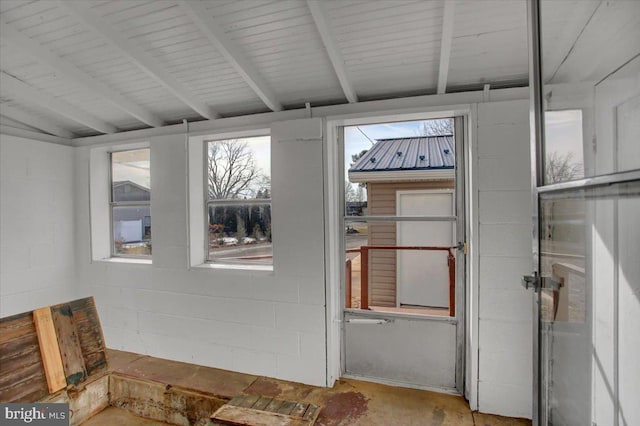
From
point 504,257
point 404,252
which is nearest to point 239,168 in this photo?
point 404,252

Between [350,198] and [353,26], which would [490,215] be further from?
[353,26]

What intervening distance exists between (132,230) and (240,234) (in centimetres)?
141

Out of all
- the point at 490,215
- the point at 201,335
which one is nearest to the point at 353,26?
the point at 490,215

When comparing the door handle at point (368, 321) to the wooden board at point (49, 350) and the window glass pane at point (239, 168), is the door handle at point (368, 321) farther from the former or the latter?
the wooden board at point (49, 350)

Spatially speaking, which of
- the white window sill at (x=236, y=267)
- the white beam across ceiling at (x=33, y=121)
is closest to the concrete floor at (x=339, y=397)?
the white window sill at (x=236, y=267)

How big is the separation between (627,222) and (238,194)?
272cm

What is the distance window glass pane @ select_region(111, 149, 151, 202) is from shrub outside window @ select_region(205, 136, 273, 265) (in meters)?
0.81

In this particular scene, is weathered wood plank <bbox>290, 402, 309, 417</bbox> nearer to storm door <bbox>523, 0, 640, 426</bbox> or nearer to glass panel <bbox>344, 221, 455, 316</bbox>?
glass panel <bbox>344, 221, 455, 316</bbox>

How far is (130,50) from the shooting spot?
2.01m

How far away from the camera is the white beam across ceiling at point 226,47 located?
1.70m

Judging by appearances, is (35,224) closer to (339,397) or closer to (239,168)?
(239,168)

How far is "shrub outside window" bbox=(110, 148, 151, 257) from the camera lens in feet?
11.1

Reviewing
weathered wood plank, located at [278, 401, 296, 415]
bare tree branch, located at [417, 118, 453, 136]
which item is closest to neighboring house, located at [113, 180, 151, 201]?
weathered wood plank, located at [278, 401, 296, 415]

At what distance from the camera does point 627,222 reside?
0.94 meters
